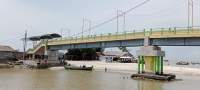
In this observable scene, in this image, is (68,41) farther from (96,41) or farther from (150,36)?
(150,36)

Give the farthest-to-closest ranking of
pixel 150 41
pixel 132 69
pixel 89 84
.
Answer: pixel 132 69 → pixel 150 41 → pixel 89 84

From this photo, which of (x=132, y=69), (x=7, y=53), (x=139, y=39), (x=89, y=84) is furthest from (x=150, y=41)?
(x=7, y=53)

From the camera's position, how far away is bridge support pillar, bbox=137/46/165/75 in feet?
214

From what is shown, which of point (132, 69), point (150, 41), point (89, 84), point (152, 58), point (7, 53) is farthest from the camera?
point (7, 53)

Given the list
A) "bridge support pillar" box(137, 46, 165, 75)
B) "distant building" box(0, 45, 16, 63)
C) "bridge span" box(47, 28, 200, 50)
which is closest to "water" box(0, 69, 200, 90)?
"bridge support pillar" box(137, 46, 165, 75)

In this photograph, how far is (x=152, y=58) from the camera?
66.4m

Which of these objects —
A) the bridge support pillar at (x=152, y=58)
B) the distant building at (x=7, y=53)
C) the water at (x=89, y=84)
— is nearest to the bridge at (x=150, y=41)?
the bridge support pillar at (x=152, y=58)

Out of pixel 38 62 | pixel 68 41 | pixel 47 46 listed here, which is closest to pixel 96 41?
pixel 68 41

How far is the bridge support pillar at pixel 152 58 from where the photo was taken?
65.1 m

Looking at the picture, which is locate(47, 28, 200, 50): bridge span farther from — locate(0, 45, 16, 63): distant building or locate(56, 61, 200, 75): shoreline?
locate(0, 45, 16, 63): distant building

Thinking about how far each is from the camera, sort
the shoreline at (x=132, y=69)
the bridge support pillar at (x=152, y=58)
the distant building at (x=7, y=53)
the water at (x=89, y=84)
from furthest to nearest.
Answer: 1. the distant building at (x=7, y=53)
2. the shoreline at (x=132, y=69)
3. the bridge support pillar at (x=152, y=58)
4. the water at (x=89, y=84)

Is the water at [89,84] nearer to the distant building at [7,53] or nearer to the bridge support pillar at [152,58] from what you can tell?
the bridge support pillar at [152,58]

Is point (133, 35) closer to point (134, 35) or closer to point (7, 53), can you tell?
point (134, 35)

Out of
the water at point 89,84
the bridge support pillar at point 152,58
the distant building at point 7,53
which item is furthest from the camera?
the distant building at point 7,53
